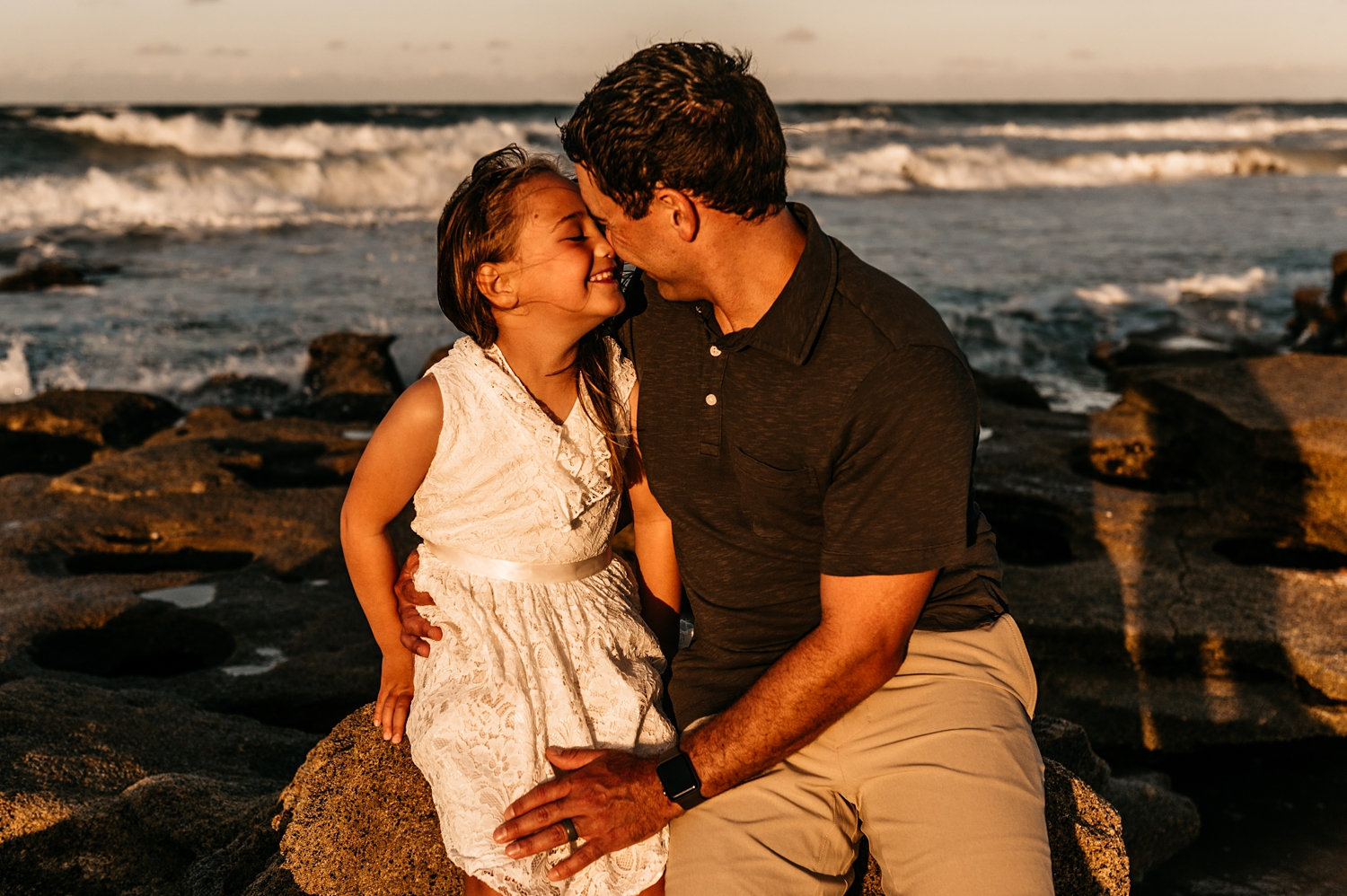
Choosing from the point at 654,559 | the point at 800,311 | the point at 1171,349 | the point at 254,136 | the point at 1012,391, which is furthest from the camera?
the point at 254,136

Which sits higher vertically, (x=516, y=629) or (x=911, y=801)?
(x=516, y=629)

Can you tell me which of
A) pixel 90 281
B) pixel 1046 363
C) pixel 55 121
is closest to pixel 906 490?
pixel 1046 363

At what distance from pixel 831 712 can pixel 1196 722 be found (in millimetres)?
2712

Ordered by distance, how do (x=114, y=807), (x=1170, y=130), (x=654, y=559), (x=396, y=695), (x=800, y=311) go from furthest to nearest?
(x=1170, y=130) < (x=114, y=807) < (x=654, y=559) < (x=396, y=695) < (x=800, y=311)

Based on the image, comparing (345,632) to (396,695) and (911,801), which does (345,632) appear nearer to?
(396,695)

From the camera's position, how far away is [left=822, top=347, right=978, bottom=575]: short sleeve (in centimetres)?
210

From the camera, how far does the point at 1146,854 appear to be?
3.52 meters

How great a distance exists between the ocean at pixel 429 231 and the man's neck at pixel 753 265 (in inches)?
23.7

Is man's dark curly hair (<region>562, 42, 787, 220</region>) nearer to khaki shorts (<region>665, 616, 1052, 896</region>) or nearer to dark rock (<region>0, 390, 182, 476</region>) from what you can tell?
khaki shorts (<region>665, 616, 1052, 896</region>)

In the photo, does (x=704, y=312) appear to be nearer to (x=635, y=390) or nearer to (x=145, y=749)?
(x=635, y=390)

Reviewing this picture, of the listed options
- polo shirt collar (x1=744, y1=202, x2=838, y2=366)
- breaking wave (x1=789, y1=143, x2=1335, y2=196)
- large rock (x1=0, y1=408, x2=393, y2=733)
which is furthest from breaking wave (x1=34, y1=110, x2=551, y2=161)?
polo shirt collar (x1=744, y1=202, x2=838, y2=366)

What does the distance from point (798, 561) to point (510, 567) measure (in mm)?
642

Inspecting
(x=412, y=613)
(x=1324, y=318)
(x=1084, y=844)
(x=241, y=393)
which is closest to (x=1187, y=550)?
(x=1084, y=844)

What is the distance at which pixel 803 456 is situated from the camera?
223cm
